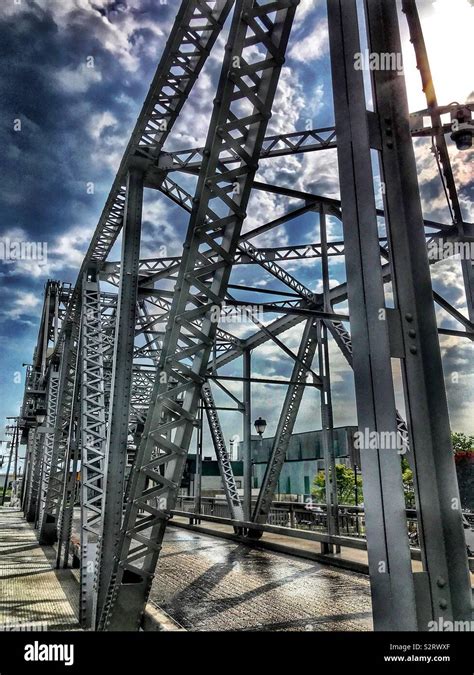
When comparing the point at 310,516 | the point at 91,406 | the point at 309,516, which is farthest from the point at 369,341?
the point at 309,516

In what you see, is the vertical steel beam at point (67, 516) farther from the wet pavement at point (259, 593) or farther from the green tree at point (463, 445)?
the green tree at point (463, 445)

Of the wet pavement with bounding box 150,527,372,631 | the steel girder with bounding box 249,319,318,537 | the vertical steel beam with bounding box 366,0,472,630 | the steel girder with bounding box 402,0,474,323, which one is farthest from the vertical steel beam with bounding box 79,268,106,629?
the steel girder with bounding box 402,0,474,323

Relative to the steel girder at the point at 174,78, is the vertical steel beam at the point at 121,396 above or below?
below

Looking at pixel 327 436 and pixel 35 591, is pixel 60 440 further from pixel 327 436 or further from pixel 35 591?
pixel 327 436

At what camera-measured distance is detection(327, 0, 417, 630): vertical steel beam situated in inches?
95.5

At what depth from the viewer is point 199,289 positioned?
5.14 metres

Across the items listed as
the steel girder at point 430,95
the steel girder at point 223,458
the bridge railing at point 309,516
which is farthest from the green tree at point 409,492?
the steel girder at point 223,458

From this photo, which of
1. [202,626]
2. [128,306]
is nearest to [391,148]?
[202,626]

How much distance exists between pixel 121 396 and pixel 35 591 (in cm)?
477

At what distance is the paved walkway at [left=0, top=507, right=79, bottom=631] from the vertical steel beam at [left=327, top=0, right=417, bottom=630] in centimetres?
654

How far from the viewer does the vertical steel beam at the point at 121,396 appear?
757 cm

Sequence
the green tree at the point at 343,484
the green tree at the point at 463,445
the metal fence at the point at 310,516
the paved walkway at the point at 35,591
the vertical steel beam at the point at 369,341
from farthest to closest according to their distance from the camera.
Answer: the green tree at the point at 343,484
the metal fence at the point at 310,516
the paved walkway at the point at 35,591
the green tree at the point at 463,445
the vertical steel beam at the point at 369,341

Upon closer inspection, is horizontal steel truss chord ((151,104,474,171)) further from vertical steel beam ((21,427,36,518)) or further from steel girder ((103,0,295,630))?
vertical steel beam ((21,427,36,518))

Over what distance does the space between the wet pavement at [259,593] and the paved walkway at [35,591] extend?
1606 millimetres
